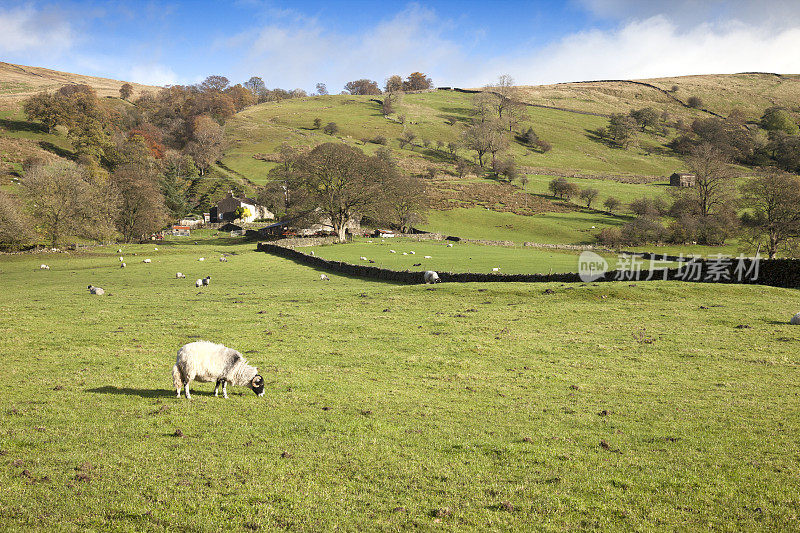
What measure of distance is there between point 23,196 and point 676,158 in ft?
613

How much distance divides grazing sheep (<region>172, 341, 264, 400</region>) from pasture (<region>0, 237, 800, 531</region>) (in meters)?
0.51

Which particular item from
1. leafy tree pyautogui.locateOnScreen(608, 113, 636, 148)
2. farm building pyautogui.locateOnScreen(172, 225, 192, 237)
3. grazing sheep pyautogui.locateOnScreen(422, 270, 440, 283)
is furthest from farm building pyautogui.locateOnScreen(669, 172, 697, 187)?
farm building pyautogui.locateOnScreen(172, 225, 192, 237)

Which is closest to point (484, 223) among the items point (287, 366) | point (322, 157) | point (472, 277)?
point (322, 157)

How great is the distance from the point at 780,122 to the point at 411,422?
22374 centimetres

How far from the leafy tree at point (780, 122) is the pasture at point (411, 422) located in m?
198

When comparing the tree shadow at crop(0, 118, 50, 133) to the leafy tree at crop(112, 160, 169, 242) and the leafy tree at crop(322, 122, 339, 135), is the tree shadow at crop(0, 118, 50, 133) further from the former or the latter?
the leafy tree at crop(322, 122, 339, 135)

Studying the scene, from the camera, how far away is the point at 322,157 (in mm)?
75750

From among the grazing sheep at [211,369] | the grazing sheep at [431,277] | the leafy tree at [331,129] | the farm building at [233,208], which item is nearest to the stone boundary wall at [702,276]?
the grazing sheep at [431,277]

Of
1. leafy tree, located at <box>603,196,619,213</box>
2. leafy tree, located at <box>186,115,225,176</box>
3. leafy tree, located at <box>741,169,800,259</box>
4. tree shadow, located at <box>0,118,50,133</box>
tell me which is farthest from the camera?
leafy tree, located at <box>186,115,225,176</box>

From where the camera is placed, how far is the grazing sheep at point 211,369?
1327 cm

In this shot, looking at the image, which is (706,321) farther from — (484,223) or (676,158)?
(676,158)

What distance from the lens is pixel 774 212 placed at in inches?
2381

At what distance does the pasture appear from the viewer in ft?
26.6

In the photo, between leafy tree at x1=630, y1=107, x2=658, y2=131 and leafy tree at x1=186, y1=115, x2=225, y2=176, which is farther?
leafy tree at x1=630, y1=107, x2=658, y2=131
